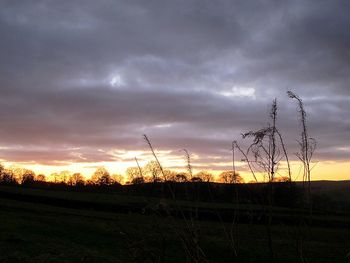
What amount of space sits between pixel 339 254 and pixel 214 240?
333 inches

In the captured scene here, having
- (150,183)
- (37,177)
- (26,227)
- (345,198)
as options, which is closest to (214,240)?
(26,227)

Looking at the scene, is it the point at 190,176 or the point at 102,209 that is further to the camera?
the point at 102,209

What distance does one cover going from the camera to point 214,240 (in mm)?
28984

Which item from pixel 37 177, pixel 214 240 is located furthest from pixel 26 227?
pixel 37 177

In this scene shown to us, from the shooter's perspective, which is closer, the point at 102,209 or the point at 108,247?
the point at 108,247

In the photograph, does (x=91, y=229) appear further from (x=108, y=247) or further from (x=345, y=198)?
(x=345, y=198)

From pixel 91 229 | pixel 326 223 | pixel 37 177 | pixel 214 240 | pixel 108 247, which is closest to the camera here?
pixel 108 247

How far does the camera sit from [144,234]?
170 inches

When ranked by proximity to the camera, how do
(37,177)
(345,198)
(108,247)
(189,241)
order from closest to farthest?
1. (189,241)
2. (108,247)
3. (345,198)
4. (37,177)

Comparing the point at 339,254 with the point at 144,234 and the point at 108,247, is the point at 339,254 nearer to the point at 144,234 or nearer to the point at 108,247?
the point at 108,247

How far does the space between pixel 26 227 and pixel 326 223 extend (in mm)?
39613

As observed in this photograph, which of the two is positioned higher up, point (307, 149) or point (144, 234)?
point (307, 149)

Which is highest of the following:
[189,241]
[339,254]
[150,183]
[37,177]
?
[37,177]

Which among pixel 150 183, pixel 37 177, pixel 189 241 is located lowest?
pixel 189 241
